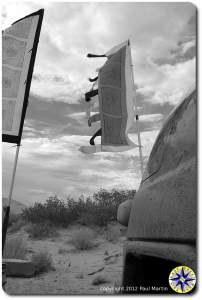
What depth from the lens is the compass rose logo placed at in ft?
4.00

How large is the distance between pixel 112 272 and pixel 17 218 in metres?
9.31

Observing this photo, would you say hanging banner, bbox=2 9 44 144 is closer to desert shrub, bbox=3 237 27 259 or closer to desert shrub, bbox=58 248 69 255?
desert shrub, bbox=3 237 27 259

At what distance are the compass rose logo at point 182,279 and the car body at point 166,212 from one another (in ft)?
0.10

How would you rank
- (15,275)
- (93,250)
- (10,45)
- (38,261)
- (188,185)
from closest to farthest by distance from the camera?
(188,185), (10,45), (15,275), (38,261), (93,250)

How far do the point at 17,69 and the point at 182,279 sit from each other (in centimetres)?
402

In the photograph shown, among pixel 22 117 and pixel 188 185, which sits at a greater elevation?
pixel 22 117

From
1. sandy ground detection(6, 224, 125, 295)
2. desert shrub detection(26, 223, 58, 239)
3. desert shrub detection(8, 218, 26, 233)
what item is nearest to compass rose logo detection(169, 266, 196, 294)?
sandy ground detection(6, 224, 125, 295)

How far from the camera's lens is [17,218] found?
15.1 meters

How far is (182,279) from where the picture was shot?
129 cm

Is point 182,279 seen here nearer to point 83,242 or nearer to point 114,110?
point 114,110

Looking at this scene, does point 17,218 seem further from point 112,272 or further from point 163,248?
point 163,248

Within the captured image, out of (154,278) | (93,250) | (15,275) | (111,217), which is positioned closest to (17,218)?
(111,217)

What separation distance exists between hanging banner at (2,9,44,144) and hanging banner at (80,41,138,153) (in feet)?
6.51

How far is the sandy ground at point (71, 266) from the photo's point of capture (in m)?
5.75
